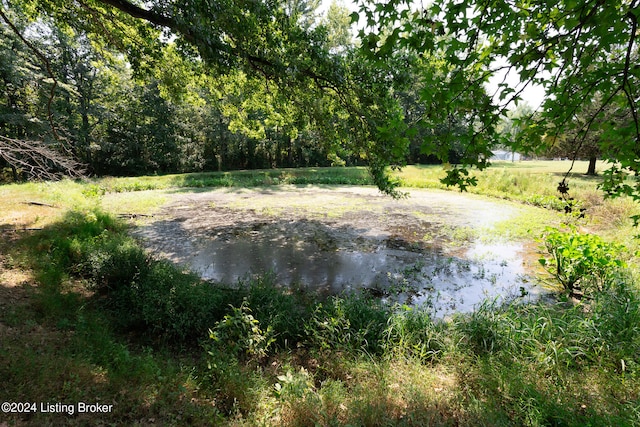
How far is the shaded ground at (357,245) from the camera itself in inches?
228

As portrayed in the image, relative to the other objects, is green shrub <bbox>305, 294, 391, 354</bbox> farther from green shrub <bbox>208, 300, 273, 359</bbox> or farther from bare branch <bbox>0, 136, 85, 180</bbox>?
bare branch <bbox>0, 136, 85, 180</bbox>

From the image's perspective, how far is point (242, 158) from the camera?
29688 mm

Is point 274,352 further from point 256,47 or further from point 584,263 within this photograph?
point 584,263

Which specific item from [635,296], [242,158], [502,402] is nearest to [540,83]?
[502,402]

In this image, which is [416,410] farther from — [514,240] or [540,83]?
[514,240]

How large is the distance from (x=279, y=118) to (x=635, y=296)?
7829 mm

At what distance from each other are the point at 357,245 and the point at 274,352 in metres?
4.48

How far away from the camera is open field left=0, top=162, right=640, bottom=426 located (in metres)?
2.57

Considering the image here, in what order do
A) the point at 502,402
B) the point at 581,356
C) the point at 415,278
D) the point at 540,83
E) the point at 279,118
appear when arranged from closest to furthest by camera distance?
the point at 540,83 < the point at 502,402 < the point at 581,356 < the point at 415,278 < the point at 279,118

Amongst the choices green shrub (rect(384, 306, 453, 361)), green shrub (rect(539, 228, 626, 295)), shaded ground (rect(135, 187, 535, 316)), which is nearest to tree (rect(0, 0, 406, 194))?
shaded ground (rect(135, 187, 535, 316))

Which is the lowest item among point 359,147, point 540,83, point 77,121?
point 359,147

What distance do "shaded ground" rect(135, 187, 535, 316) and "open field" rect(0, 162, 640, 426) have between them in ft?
2.88

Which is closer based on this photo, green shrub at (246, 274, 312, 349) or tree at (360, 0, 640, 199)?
tree at (360, 0, 640, 199)

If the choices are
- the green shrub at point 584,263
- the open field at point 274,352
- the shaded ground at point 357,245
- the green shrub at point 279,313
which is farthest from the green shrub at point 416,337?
the green shrub at point 584,263
